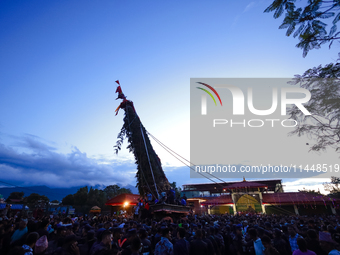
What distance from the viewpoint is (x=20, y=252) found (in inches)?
92.0

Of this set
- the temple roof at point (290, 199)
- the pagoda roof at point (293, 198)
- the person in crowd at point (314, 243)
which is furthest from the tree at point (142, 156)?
the pagoda roof at point (293, 198)

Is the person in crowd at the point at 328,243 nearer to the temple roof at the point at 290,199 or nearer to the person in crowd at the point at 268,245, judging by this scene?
the person in crowd at the point at 268,245

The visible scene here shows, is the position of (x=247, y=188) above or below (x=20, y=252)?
below

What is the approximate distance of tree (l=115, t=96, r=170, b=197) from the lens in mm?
15422

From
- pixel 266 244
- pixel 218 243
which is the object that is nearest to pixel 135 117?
pixel 218 243

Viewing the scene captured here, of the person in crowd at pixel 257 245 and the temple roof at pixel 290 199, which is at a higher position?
the person in crowd at pixel 257 245

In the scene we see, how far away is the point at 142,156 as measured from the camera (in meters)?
16.1

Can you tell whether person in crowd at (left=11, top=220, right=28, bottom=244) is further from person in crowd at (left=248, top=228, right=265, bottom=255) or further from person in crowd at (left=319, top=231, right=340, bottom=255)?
person in crowd at (left=319, top=231, right=340, bottom=255)

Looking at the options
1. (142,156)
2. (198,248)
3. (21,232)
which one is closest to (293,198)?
(142,156)

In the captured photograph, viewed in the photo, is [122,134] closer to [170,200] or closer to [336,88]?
[170,200]

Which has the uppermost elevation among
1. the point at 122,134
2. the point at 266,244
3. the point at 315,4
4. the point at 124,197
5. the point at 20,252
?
the point at 315,4

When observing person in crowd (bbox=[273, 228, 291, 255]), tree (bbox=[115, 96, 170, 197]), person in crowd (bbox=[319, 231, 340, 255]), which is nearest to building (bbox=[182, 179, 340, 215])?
tree (bbox=[115, 96, 170, 197])

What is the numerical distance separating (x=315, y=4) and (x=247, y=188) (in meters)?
29.4

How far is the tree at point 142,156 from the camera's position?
15422 mm
